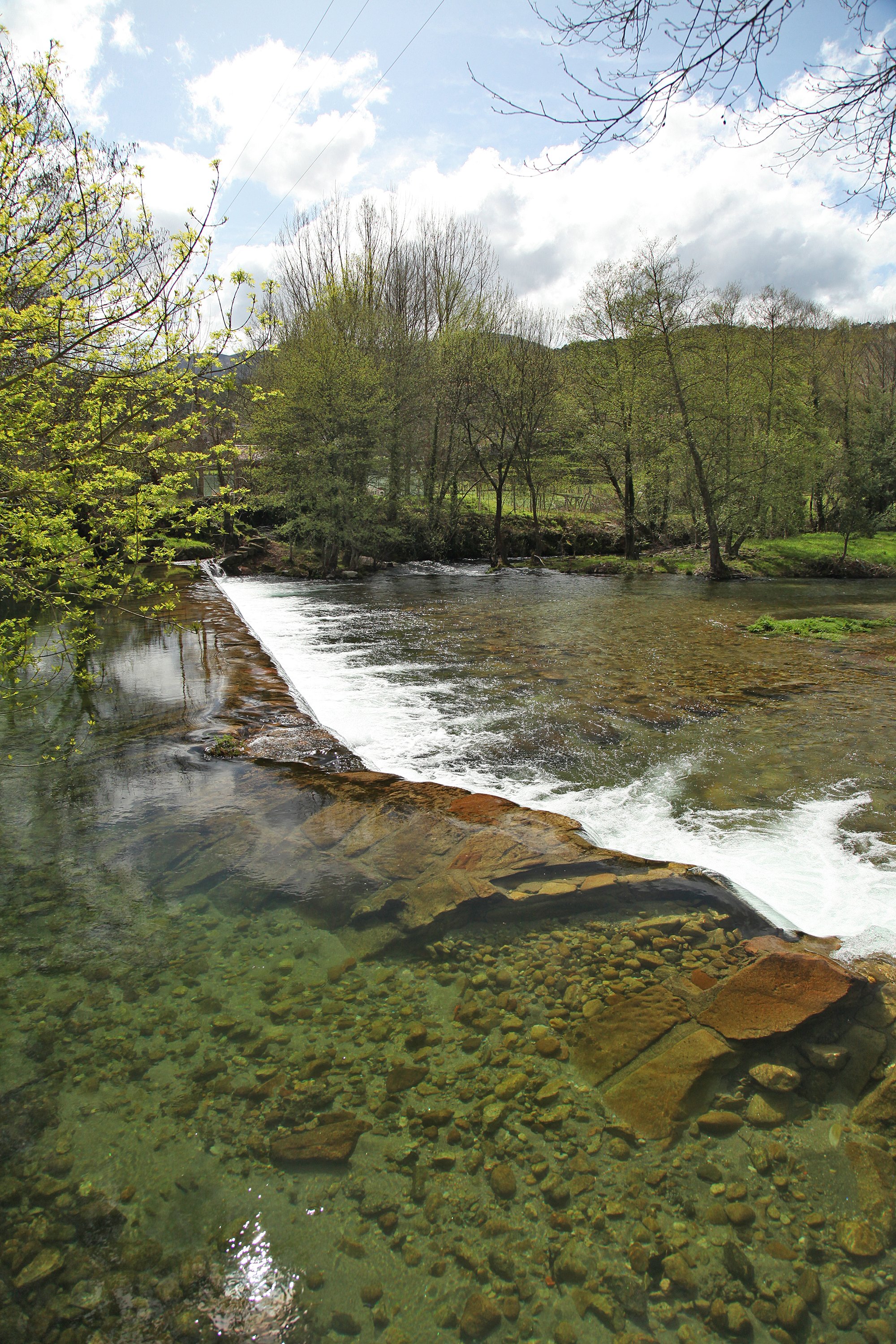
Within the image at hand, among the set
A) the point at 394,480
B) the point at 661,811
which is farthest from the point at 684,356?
the point at 661,811

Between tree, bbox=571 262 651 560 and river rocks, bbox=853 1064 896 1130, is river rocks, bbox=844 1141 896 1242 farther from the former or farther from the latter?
tree, bbox=571 262 651 560

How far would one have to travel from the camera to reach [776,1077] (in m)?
2.39

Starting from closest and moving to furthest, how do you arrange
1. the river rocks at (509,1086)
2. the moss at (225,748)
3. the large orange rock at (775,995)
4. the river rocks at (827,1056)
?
the river rocks at (509,1086)
the river rocks at (827,1056)
the large orange rock at (775,995)
the moss at (225,748)

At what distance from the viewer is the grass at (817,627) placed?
38.5ft

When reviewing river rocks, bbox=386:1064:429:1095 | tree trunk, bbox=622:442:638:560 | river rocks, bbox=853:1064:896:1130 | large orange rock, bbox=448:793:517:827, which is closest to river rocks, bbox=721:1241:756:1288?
river rocks, bbox=853:1064:896:1130

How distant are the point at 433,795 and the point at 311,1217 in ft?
9.75

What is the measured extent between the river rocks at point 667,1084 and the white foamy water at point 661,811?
117 centimetres

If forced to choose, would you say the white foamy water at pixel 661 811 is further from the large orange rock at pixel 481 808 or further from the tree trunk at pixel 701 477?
the tree trunk at pixel 701 477

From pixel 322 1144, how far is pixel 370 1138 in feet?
0.51

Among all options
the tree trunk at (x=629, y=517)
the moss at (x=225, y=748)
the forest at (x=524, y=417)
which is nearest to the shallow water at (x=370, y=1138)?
the moss at (x=225, y=748)

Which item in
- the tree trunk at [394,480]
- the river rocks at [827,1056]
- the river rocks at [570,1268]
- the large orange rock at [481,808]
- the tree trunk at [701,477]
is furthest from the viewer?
the tree trunk at [394,480]

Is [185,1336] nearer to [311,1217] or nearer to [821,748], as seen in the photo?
[311,1217]

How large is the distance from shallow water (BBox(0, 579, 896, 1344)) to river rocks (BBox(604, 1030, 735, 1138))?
1.9 inches

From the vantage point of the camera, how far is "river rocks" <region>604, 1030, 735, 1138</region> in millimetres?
2229
